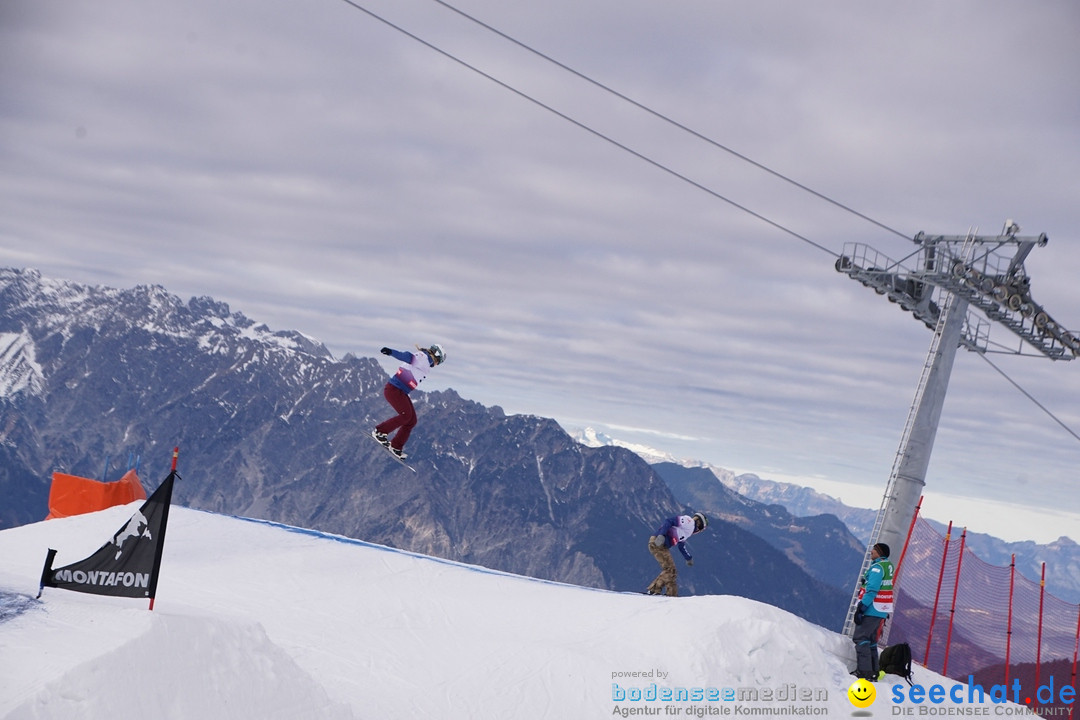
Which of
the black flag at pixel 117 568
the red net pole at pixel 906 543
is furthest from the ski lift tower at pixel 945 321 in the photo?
the black flag at pixel 117 568

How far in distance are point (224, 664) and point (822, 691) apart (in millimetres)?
11846

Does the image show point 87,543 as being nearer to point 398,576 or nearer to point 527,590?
point 398,576

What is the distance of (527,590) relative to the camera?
2277 centimetres

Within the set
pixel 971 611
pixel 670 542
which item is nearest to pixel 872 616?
pixel 670 542

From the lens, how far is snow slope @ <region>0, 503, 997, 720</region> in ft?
41.3

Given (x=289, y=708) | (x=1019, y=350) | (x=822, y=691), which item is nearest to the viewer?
(x=289, y=708)

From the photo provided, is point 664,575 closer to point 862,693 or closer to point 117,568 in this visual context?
point 862,693

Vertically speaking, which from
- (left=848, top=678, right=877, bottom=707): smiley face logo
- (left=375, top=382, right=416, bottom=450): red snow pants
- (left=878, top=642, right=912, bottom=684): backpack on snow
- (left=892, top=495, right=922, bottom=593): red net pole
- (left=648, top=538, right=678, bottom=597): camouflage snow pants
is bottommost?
(left=848, top=678, right=877, bottom=707): smiley face logo

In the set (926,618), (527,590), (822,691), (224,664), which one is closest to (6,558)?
(224,664)

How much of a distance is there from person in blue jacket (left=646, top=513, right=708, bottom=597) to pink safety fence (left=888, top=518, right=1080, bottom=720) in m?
5.72

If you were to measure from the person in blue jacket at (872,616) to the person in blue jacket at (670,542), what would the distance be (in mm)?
5272

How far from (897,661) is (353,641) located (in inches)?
479

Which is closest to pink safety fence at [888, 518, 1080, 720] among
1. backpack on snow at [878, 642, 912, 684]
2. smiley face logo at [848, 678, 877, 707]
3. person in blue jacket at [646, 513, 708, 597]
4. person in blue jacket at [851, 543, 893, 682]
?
backpack on snow at [878, 642, 912, 684]

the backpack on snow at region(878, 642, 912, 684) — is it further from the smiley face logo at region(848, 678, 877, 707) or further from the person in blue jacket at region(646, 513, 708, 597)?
the person in blue jacket at region(646, 513, 708, 597)
